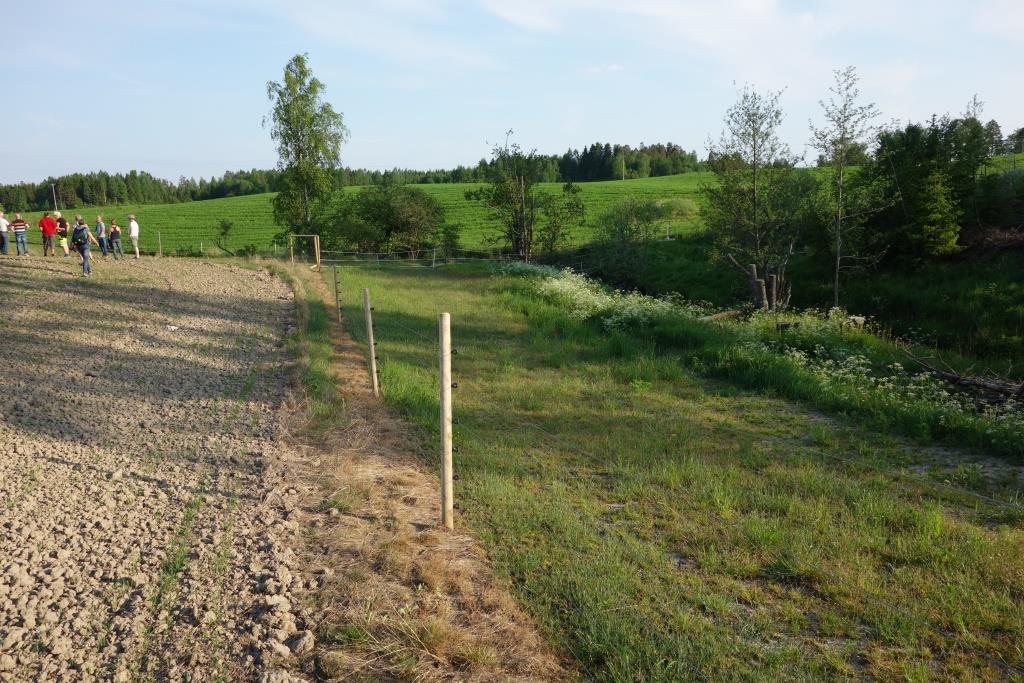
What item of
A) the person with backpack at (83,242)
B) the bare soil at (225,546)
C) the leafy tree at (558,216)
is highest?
the leafy tree at (558,216)

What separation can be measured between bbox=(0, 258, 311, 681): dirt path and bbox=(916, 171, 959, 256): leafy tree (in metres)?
23.0

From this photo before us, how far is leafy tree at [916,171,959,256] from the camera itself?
2361cm

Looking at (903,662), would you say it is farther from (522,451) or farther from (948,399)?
(948,399)

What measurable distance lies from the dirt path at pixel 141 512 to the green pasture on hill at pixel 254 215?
40909 mm

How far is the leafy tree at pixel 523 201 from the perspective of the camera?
36.5m

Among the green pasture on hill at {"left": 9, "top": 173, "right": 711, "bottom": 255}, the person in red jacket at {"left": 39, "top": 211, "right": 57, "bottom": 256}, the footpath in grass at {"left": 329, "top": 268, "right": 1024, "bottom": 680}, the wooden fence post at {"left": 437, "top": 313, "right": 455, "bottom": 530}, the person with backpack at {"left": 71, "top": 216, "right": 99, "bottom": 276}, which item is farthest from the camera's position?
the green pasture on hill at {"left": 9, "top": 173, "right": 711, "bottom": 255}

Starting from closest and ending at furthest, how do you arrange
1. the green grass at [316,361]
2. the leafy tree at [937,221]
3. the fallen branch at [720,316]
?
the green grass at [316,361], the fallen branch at [720,316], the leafy tree at [937,221]

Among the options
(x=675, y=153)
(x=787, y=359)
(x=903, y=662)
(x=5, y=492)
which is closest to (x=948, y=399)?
(x=787, y=359)

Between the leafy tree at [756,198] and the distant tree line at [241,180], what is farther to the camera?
the distant tree line at [241,180]

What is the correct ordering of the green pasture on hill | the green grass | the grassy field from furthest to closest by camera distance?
1. the green pasture on hill
2. the grassy field
3. the green grass

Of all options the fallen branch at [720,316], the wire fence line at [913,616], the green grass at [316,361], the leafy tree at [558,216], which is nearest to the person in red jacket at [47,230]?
the green grass at [316,361]

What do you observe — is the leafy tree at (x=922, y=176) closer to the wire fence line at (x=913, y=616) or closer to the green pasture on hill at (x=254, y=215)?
the wire fence line at (x=913, y=616)

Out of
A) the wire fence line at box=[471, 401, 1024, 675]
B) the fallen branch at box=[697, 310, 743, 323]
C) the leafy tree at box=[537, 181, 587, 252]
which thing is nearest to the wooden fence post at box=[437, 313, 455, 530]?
the wire fence line at box=[471, 401, 1024, 675]

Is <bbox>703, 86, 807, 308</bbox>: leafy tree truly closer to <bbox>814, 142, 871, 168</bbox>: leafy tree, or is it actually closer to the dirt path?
<bbox>814, 142, 871, 168</bbox>: leafy tree
